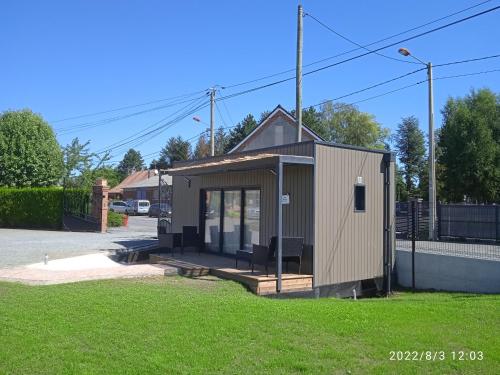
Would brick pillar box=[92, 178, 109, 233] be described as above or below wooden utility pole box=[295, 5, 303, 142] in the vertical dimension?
below

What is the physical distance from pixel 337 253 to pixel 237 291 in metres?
2.87

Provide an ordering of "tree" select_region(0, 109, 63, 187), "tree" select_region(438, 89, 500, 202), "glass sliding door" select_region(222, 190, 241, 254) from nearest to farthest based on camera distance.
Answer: "glass sliding door" select_region(222, 190, 241, 254) < "tree" select_region(438, 89, 500, 202) < "tree" select_region(0, 109, 63, 187)

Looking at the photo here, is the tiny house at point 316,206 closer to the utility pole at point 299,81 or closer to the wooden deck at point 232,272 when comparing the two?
the wooden deck at point 232,272

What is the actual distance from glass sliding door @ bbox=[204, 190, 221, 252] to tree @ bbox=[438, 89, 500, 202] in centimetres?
2129

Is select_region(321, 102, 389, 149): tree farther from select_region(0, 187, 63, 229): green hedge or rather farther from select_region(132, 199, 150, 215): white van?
select_region(0, 187, 63, 229): green hedge

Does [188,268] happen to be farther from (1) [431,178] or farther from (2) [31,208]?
(2) [31,208]

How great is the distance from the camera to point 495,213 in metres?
18.0

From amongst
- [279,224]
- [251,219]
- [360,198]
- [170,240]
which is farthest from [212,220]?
[279,224]

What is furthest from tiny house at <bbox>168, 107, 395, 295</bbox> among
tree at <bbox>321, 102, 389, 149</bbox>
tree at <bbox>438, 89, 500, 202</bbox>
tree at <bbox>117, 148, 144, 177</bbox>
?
tree at <bbox>117, 148, 144, 177</bbox>

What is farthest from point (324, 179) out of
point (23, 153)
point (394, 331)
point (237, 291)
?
point (23, 153)

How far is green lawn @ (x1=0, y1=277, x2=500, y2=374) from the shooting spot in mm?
4945

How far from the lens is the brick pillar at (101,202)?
24562mm

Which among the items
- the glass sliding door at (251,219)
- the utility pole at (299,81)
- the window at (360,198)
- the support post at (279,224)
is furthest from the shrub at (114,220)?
the support post at (279,224)

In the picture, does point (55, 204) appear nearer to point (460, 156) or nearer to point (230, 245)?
point (230, 245)
